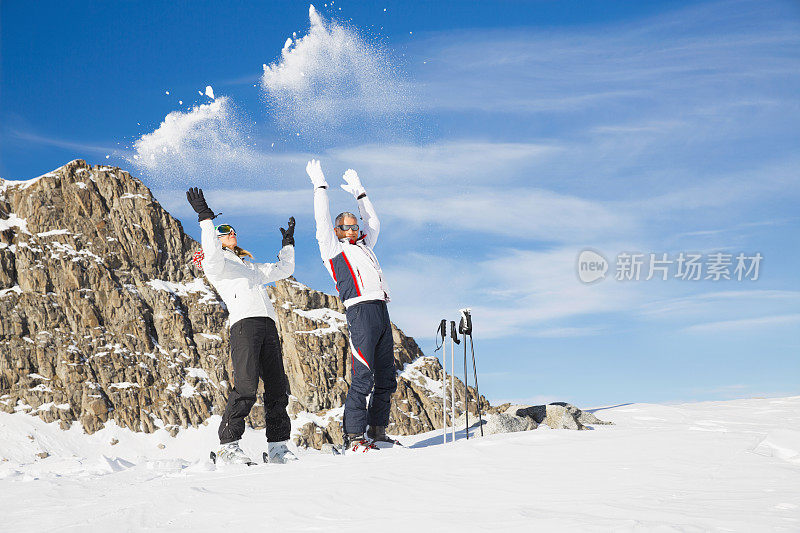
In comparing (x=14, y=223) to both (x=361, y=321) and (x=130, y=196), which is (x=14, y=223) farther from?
(x=361, y=321)

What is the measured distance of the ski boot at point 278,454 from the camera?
5988 mm

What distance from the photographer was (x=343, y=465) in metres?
4.97

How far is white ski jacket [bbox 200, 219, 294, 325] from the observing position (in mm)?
5945

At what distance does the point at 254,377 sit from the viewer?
19.5 feet

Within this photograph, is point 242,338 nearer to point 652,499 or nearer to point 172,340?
point 652,499

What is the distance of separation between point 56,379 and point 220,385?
83.6 feet

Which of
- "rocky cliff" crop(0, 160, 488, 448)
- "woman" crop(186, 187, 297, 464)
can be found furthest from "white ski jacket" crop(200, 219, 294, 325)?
"rocky cliff" crop(0, 160, 488, 448)

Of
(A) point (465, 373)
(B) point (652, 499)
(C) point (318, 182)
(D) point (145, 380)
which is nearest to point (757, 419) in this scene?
(A) point (465, 373)

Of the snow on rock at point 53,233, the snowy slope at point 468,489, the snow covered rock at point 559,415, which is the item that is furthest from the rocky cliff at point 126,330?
the snowy slope at point 468,489

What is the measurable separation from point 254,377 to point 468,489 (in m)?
2.72

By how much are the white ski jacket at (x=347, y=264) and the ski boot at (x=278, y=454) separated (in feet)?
5.15

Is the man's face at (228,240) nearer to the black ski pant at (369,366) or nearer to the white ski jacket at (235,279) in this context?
the white ski jacket at (235,279)

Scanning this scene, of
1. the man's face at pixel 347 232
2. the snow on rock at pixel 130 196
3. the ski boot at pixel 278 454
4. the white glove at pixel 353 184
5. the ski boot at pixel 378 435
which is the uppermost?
the snow on rock at pixel 130 196

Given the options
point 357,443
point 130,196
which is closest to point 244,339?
point 357,443
